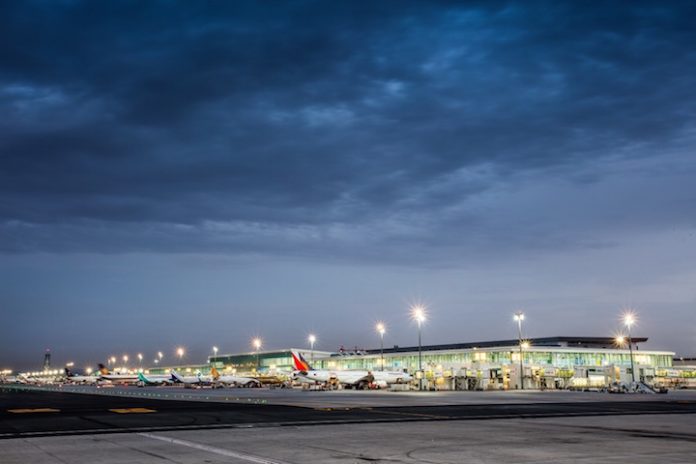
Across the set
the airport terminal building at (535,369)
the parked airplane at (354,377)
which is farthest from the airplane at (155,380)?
the airport terminal building at (535,369)

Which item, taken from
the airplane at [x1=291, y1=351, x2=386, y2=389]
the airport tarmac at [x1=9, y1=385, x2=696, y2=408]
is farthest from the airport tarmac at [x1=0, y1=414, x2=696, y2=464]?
the airplane at [x1=291, y1=351, x2=386, y2=389]

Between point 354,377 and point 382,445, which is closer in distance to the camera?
point 382,445

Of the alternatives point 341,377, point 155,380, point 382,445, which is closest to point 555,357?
point 341,377

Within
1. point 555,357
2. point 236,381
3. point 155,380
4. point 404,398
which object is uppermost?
point 555,357

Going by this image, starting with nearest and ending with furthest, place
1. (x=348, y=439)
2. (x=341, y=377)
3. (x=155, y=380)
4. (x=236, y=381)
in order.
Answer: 1. (x=348, y=439)
2. (x=341, y=377)
3. (x=236, y=381)
4. (x=155, y=380)

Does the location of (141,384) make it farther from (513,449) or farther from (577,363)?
(513,449)

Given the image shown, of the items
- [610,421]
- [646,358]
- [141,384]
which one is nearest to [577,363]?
[646,358]

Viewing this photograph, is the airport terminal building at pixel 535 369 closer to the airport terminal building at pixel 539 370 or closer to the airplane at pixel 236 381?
the airport terminal building at pixel 539 370

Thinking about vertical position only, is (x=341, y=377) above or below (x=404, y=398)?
below

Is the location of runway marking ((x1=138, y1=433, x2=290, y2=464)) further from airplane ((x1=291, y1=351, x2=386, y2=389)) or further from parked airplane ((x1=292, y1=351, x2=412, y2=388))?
parked airplane ((x1=292, y1=351, x2=412, y2=388))

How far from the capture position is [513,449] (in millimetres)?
20453

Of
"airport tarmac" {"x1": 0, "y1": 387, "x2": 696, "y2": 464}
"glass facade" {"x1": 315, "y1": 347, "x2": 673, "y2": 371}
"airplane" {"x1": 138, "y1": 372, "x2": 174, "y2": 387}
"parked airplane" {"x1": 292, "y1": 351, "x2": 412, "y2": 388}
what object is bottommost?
"airplane" {"x1": 138, "y1": 372, "x2": 174, "y2": 387}

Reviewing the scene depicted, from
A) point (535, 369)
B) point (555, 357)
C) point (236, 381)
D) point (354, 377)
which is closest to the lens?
point (354, 377)

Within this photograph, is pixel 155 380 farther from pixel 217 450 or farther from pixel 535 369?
pixel 217 450
